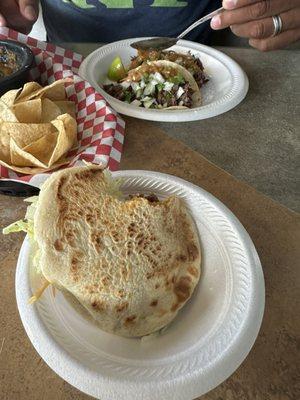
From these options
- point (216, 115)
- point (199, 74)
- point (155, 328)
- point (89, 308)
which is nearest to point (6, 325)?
point (89, 308)

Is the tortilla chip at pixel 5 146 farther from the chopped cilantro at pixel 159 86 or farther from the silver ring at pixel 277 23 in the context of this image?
the silver ring at pixel 277 23

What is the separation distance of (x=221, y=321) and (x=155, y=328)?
15cm

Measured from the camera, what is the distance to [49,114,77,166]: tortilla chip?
4.14 feet

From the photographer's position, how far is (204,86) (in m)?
1.91

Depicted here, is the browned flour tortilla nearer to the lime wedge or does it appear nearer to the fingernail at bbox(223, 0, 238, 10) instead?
the lime wedge

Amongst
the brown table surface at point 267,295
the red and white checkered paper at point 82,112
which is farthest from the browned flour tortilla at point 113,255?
the red and white checkered paper at point 82,112

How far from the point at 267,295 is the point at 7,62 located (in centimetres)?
140

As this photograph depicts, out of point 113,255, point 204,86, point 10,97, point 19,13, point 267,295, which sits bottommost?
point 267,295

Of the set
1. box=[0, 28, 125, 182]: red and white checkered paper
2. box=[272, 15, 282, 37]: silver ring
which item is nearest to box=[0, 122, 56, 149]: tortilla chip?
box=[0, 28, 125, 182]: red and white checkered paper

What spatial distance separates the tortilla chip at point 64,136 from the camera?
1263mm

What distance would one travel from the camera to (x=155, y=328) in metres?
0.85

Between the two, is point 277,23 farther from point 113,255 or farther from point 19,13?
point 113,255

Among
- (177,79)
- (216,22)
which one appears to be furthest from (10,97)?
(216,22)

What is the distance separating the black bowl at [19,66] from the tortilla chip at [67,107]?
0.17 m
